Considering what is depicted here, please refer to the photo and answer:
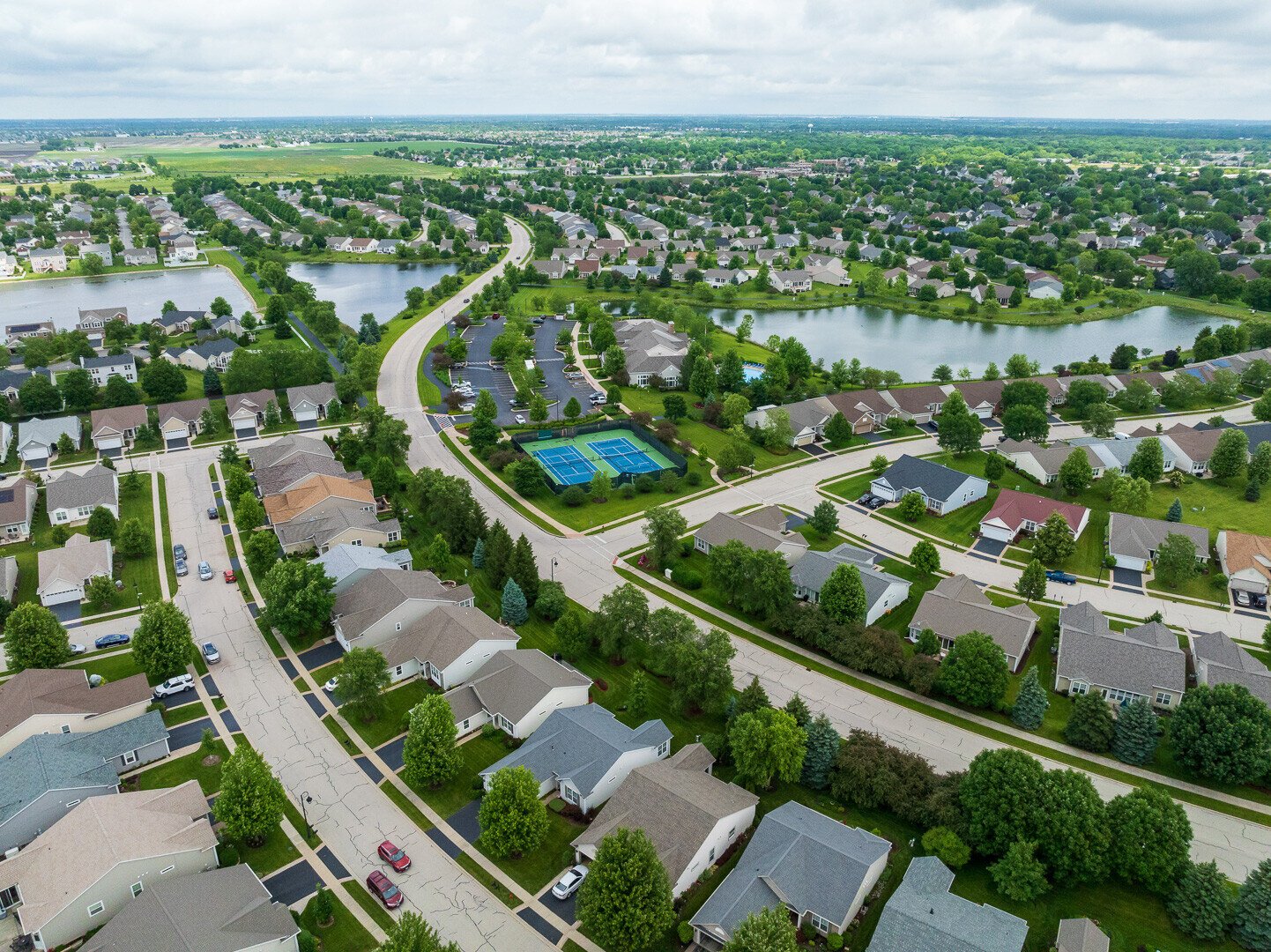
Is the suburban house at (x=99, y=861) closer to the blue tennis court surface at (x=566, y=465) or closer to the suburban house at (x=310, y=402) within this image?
the blue tennis court surface at (x=566, y=465)

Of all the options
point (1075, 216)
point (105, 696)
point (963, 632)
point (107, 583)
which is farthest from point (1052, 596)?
point (1075, 216)

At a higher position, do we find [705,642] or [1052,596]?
[705,642]

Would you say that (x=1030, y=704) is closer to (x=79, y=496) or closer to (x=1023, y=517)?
(x=1023, y=517)

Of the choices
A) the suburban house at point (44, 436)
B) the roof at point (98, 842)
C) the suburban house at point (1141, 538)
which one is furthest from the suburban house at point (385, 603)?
the suburban house at point (1141, 538)

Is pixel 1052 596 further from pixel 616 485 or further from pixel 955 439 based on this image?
pixel 616 485

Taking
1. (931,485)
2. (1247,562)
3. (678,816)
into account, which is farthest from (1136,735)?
(931,485)

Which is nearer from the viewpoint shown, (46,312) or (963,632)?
(963,632)

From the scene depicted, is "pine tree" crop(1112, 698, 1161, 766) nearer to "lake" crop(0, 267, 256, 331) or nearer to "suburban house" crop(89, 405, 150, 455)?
"suburban house" crop(89, 405, 150, 455)
